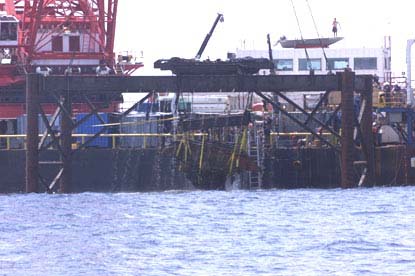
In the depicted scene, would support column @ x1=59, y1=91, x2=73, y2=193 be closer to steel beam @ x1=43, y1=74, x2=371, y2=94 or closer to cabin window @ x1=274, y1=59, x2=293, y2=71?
steel beam @ x1=43, y1=74, x2=371, y2=94

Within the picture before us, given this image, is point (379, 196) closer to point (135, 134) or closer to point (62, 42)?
point (135, 134)

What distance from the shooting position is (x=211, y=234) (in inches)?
2290

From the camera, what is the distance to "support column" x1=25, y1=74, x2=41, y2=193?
79.2 m

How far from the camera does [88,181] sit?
285ft

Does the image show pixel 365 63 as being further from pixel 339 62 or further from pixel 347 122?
pixel 347 122

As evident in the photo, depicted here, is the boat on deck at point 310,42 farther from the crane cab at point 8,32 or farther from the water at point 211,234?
the water at point 211,234

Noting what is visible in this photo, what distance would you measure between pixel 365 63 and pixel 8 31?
88.0 ft

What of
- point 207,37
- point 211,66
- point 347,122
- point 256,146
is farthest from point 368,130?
point 207,37

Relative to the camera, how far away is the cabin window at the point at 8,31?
110688 millimetres

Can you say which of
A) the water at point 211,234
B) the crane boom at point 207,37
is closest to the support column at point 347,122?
the water at point 211,234

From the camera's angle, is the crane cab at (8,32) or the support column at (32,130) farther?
the crane cab at (8,32)

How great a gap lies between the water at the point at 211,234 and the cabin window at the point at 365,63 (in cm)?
3899

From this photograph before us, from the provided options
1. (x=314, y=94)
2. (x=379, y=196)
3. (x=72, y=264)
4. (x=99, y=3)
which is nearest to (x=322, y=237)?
(x=72, y=264)

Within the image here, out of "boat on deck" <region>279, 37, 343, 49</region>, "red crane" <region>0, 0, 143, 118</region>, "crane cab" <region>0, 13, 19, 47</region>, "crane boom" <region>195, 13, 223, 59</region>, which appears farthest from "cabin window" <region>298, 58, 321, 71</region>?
"crane boom" <region>195, 13, 223, 59</region>
